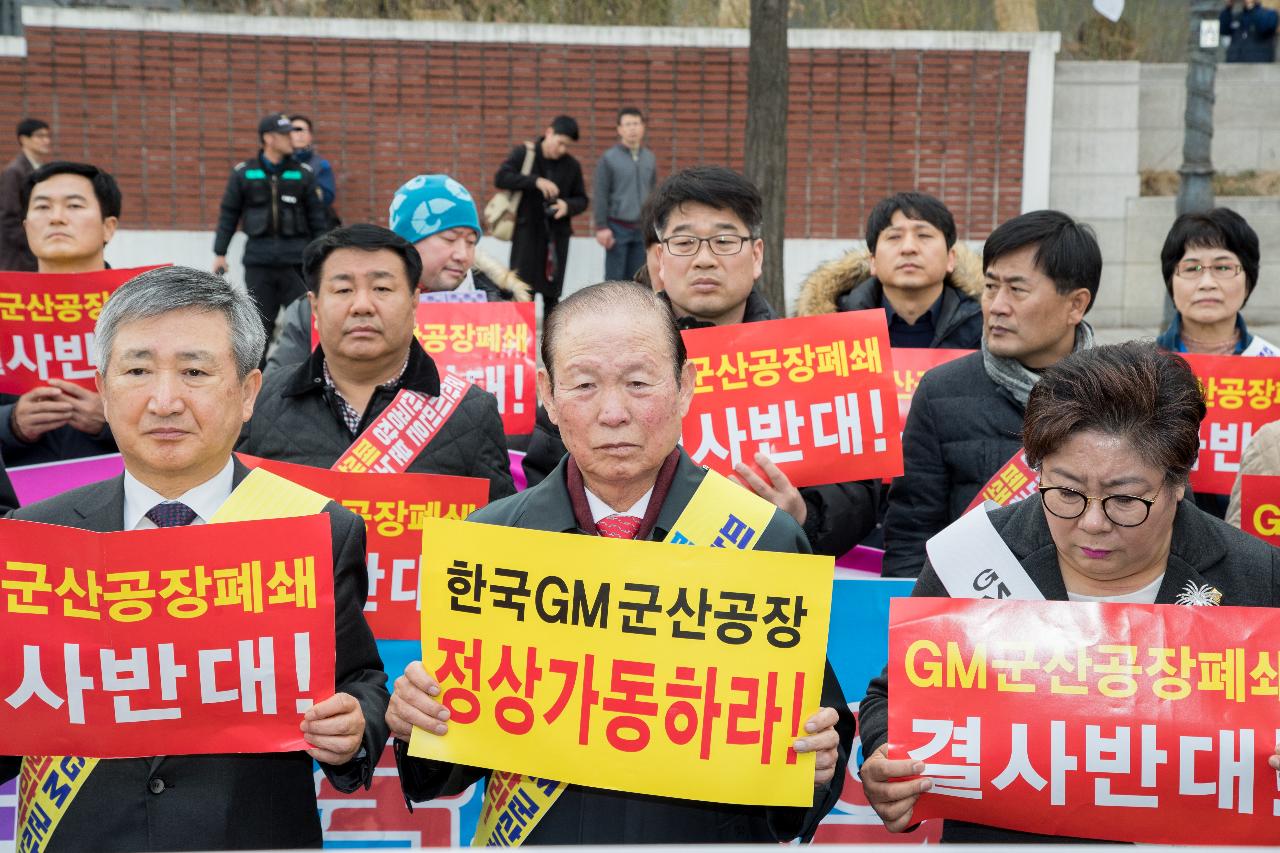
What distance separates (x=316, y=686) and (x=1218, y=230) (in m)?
3.77

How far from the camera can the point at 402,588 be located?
13.1ft

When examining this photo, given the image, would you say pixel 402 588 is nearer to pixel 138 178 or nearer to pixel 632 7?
pixel 138 178

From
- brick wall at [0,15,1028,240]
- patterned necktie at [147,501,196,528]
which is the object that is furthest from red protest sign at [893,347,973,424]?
brick wall at [0,15,1028,240]

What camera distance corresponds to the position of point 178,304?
2947 mm

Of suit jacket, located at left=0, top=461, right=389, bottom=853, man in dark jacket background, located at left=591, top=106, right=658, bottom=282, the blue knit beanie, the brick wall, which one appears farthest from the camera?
the brick wall

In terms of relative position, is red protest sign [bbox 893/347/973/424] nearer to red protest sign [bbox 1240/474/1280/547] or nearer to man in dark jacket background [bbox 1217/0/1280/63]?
red protest sign [bbox 1240/474/1280/547]

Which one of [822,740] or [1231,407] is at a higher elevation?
[1231,407]

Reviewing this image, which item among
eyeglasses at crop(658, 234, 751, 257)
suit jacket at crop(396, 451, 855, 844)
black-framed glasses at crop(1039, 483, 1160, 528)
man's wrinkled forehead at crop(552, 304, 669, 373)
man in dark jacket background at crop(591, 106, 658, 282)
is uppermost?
man in dark jacket background at crop(591, 106, 658, 282)

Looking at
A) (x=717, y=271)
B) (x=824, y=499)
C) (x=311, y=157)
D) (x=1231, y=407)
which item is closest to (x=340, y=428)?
(x=717, y=271)

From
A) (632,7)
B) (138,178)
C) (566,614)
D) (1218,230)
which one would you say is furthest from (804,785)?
(632,7)

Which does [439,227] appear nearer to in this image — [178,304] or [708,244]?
[708,244]

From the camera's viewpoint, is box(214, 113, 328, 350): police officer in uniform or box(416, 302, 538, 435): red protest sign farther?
box(214, 113, 328, 350): police officer in uniform

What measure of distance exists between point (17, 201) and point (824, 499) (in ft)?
32.3

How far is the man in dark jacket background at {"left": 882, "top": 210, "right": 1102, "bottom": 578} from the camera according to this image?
13.6 ft
